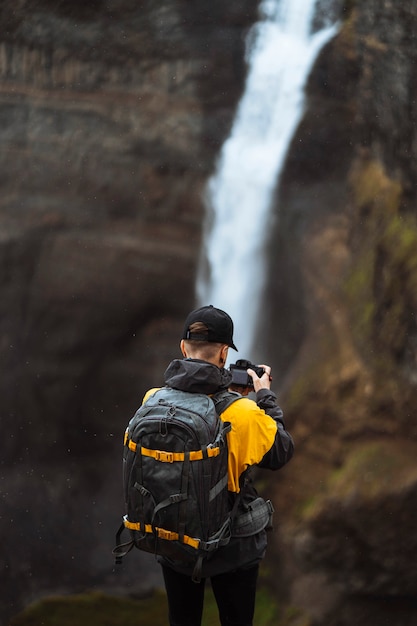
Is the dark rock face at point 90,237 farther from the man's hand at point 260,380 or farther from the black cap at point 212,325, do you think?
the black cap at point 212,325

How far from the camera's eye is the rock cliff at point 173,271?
4652 mm

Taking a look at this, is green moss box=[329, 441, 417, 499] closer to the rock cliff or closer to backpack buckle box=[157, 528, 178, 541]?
the rock cliff

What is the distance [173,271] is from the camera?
554 centimetres

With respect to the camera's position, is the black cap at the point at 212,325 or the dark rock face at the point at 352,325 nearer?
the black cap at the point at 212,325

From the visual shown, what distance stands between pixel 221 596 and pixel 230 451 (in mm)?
554

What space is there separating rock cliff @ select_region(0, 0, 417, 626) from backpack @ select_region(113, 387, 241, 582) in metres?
2.15

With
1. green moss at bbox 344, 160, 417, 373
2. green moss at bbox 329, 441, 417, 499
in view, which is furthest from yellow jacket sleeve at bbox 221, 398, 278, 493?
green moss at bbox 344, 160, 417, 373

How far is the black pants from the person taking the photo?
2689 mm

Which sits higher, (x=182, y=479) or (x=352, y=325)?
(x=182, y=479)

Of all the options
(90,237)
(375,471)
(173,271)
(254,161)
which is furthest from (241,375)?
(254,161)

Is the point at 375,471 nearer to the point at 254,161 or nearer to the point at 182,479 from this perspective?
the point at 182,479

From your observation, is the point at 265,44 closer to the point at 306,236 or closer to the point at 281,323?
the point at 306,236

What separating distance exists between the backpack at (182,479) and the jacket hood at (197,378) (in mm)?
33

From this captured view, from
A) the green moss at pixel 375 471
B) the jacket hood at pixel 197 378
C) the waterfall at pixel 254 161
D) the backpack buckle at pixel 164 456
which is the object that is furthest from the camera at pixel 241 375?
the waterfall at pixel 254 161
